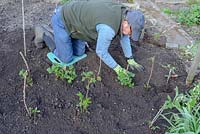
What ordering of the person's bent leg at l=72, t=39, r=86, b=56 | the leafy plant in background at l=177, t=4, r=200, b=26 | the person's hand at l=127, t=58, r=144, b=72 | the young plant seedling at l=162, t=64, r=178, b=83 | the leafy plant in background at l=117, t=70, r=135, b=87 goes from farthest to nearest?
the leafy plant in background at l=177, t=4, r=200, b=26 < the person's bent leg at l=72, t=39, r=86, b=56 < the person's hand at l=127, t=58, r=144, b=72 < the young plant seedling at l=162, t=64, r=178, b=83 < the leafy plant in background at l=117, t=70, r=135, b=87

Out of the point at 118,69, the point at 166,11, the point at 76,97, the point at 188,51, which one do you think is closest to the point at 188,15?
the point at 166,11

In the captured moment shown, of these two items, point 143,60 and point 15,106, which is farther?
point 143,60

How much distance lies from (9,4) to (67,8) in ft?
6.30

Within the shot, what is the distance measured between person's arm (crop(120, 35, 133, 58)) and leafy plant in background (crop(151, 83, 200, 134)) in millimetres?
766

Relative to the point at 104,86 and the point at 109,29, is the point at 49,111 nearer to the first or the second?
the point at 104,86

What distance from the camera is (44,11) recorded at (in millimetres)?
5438

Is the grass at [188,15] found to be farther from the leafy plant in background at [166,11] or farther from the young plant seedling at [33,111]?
the young plant seedling at [33,111]

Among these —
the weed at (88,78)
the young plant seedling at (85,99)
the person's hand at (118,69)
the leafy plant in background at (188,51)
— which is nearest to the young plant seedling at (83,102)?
the young plant seedling at (85,99)

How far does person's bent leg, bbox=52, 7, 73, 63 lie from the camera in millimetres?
4031

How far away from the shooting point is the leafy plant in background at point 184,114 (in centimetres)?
315

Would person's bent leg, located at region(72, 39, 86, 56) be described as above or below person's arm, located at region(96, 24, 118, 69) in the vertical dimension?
below

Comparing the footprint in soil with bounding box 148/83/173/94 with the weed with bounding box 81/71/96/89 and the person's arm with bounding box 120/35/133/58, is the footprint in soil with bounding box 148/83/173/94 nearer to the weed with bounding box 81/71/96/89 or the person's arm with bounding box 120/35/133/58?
the person's arm with bounding box 120/35/133/58

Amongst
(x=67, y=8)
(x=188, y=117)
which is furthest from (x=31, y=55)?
(x=188, y=117)

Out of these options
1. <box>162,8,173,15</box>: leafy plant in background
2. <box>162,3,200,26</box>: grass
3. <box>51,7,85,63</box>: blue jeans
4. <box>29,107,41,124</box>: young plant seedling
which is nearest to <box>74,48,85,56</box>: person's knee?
<box>51,7,85,63</box>: blue jeans
